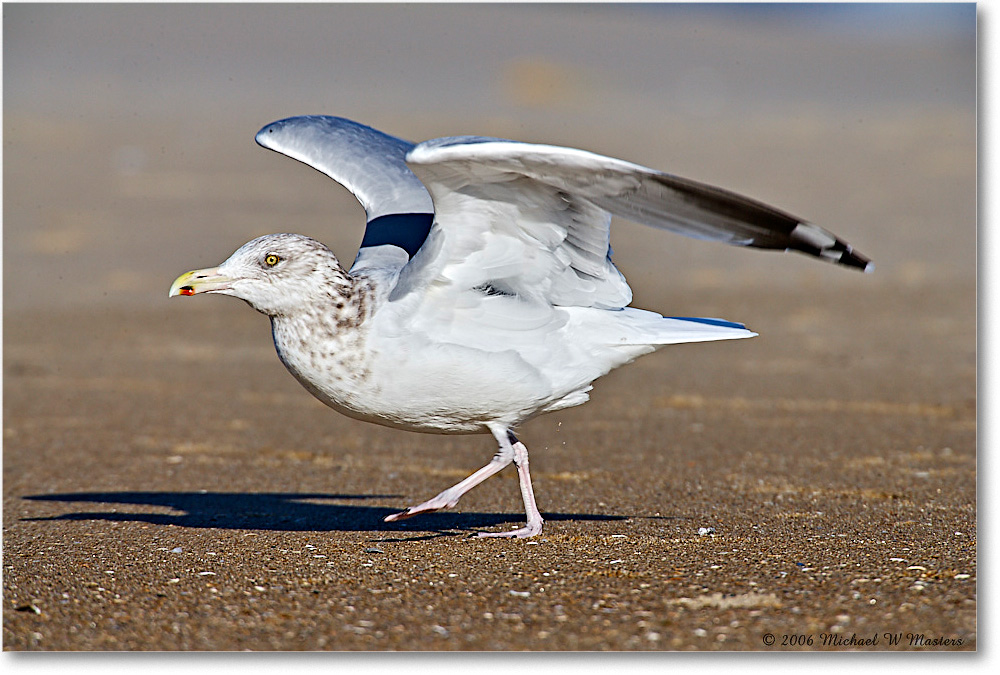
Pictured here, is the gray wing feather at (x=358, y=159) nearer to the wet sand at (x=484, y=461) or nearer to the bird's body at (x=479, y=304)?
the bird's body at (x=479, y=304)

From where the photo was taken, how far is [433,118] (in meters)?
26.6

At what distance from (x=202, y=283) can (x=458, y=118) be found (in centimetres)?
2248

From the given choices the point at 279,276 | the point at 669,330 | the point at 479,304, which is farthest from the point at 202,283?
the point at 669,330

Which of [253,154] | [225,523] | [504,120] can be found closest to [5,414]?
[225,523]

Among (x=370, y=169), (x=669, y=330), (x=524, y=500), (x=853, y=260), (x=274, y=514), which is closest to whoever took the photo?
(x=853, y=260)

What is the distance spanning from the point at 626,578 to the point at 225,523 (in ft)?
7.89

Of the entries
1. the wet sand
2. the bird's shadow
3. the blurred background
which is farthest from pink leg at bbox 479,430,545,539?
the blurred background

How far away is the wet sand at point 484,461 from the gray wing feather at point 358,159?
5.26 ft

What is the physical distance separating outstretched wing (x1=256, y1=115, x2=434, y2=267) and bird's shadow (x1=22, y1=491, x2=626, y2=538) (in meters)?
1.36

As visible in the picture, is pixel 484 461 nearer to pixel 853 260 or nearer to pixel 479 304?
pixel 479 304

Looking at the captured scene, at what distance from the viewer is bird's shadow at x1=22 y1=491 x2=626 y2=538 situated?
5.76m

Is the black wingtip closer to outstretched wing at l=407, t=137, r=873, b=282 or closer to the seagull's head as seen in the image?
Answer: outstretched wing at l=407, t=137, r=873, b=282

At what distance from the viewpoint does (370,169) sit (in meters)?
5.99

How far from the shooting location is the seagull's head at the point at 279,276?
4766mm
